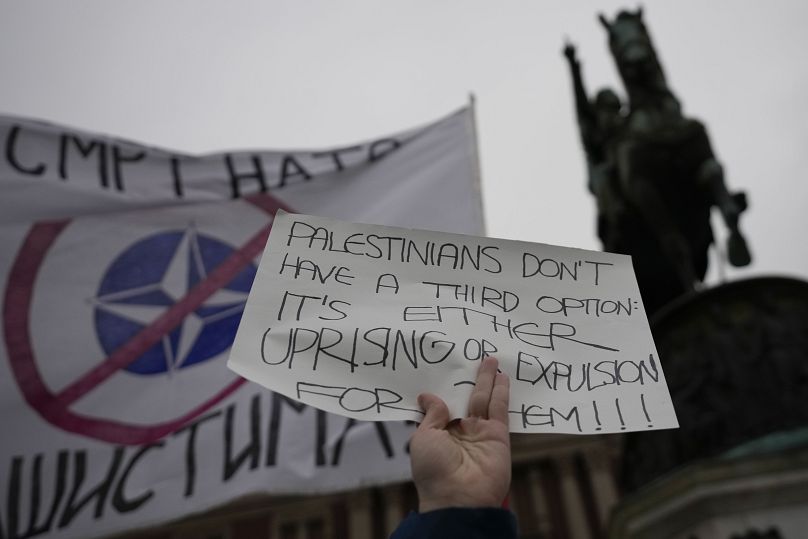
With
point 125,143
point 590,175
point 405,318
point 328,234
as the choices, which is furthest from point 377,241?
point 590,175

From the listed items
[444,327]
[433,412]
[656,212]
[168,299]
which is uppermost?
[656,212]

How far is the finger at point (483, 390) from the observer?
5.69 feet

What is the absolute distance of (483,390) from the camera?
175cm

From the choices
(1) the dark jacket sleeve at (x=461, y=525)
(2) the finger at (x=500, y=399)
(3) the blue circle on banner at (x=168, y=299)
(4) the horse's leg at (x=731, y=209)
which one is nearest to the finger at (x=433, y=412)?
(2) the finger at (x=500, y=399)

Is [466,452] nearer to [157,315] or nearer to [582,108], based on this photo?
[157,315]

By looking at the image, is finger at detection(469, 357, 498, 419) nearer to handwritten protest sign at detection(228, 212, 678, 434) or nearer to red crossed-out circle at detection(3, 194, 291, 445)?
handwritten protest sign at detection(228, 212, 678, 434)

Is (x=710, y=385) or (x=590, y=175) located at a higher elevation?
(x=590, y=175)

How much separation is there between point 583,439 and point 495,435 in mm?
21707

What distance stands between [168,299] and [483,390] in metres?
3.61

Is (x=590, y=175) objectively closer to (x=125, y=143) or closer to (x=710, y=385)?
(x=710, y=385)

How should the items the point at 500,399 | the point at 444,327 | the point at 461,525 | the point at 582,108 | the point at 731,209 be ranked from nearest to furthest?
1. the point at 461,525
2. the point at 500,399
3. the point at 444,327
4. the point at 731,209
5. the point at 582,108

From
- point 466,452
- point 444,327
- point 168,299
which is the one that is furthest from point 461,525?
point 168,299

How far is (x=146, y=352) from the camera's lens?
466 centimetres

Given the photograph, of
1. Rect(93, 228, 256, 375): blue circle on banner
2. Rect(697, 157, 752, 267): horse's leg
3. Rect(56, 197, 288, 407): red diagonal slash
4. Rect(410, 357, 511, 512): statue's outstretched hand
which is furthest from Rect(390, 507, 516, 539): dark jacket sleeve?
Rect(697, 157, 752, 267): horse's leg
